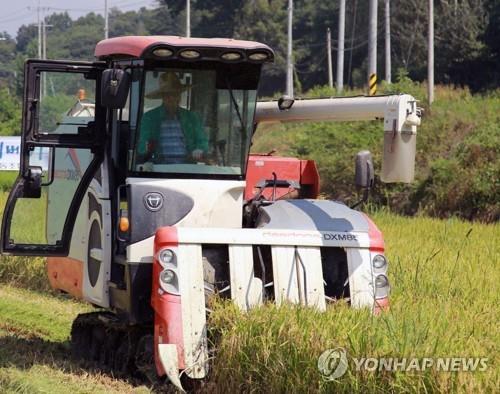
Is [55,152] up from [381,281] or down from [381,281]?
up

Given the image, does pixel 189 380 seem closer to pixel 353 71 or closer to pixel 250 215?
pixel 250 215

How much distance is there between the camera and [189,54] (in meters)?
8.46

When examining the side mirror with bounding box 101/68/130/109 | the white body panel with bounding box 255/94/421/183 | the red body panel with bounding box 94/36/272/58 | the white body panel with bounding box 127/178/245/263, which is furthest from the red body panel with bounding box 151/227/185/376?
the white body panel with bounding box 255/94/421/183

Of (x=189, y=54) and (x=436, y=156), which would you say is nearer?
(x=189, y=54)

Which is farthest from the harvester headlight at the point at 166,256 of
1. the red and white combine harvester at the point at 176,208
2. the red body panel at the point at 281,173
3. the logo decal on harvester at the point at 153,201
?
the red body panel at the point at 281,173

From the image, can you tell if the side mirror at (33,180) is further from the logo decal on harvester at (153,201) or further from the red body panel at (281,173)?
the red body panel at (281,173)

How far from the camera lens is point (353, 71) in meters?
64.7

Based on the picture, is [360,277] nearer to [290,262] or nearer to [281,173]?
[290,262]

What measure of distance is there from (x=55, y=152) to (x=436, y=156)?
2093 centimetres

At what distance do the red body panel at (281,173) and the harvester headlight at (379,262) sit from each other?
6.01 ft

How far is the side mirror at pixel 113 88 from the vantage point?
27.2 feet

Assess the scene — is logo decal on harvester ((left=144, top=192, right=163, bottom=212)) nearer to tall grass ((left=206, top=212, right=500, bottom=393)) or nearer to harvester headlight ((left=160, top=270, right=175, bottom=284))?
harvester headlight ((left=160, top=270, right=175, bottom=284))

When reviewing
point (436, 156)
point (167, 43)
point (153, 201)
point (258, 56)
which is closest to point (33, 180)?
point (153, 201)

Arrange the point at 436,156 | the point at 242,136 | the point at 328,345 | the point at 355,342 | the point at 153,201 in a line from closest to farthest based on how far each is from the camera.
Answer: the point at 355,342 < the point at 328,345 < the point at 153,201 < the point at 242,136 < the point at 436,156
